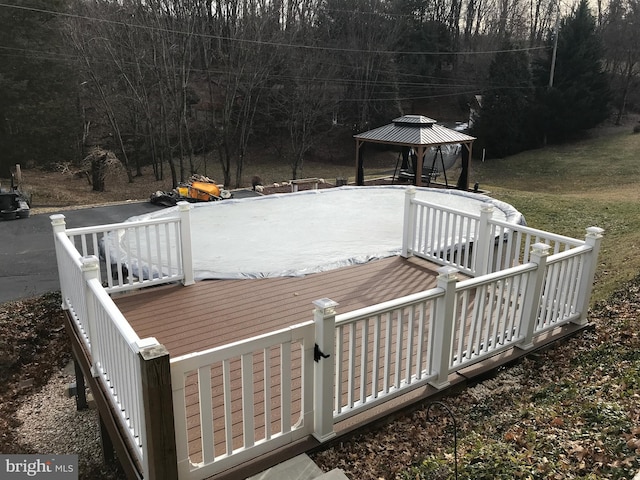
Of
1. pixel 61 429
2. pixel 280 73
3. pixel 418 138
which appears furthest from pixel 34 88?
pixel 61 429

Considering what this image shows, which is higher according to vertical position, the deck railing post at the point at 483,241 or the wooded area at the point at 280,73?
the wooded area at the point at 280,73

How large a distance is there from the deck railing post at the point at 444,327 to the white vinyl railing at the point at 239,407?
3.09ft

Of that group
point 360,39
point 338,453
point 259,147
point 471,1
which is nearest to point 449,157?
point 360,39

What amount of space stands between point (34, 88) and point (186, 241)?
1912 cm

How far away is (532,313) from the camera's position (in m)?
3.82

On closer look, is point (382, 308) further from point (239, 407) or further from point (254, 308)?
point (254, 308)

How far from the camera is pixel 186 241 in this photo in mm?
4762

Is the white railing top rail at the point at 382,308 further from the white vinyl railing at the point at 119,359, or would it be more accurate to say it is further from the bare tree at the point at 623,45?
the bare tree at the point at 623,45

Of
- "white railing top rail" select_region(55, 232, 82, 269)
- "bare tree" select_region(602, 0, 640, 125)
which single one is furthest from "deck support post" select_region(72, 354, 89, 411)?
"bare tree" select_region(602, 0, 640, 125)

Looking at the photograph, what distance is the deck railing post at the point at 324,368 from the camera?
258 cm

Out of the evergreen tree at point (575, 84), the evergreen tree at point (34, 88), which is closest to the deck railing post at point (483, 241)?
the evergreen tree at point (34, 88)

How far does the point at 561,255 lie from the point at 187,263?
334cm

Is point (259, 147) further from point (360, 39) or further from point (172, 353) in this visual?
point (172, 353)

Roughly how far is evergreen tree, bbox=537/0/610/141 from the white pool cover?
66.3 ft
